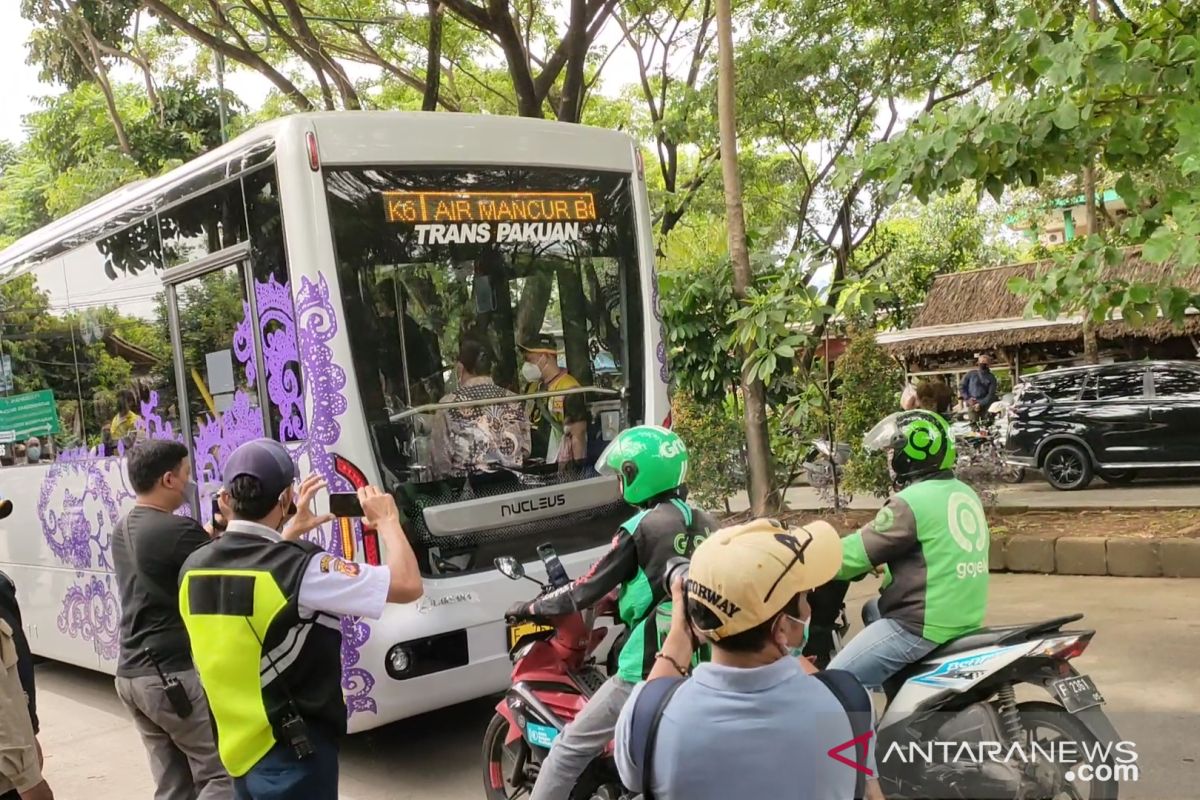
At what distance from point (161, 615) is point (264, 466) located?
4.26 ft

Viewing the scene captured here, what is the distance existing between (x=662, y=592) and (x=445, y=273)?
210 centimetres

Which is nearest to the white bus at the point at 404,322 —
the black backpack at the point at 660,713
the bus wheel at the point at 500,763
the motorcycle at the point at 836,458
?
the bus wheel at the point at 500,763

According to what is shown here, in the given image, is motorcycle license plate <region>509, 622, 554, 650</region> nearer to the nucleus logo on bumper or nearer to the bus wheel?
the bus wheel

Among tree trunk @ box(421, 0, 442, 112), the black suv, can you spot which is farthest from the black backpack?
the black suv

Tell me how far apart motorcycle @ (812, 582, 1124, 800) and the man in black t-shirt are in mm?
2367

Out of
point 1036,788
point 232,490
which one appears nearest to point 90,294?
point 232,490

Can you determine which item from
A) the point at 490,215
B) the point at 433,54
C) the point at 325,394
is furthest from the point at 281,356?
the point at 433,54

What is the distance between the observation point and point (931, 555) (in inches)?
136

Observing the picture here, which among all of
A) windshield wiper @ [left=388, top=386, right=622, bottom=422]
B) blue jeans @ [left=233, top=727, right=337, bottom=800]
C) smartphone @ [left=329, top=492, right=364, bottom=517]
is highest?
windshield wiper @ [left=388, top=386, right=622, bottom=422]

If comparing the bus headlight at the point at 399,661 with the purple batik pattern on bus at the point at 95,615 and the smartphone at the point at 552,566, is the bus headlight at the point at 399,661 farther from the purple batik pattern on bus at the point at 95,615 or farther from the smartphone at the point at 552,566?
the purple batik pattern on bus at the point at 95,615

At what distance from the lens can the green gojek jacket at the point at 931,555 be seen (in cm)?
344

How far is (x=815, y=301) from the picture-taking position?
7590 mm

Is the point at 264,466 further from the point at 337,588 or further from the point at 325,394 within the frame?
the point at 325,394

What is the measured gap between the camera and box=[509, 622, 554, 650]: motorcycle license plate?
399 centimetres
